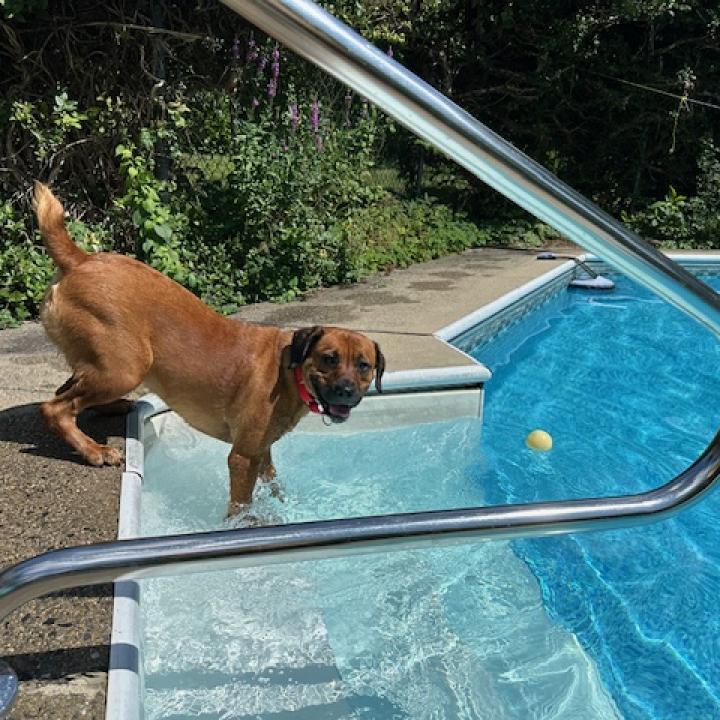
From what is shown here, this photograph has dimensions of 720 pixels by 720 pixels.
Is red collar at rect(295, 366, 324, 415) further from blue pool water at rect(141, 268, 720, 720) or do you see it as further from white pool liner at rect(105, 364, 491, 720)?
white pool liner at rect(105, 364, 491, 720)

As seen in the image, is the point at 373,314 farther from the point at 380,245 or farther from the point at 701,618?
the point at 701,618

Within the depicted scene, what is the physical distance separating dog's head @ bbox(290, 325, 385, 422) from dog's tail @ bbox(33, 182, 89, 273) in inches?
47.5

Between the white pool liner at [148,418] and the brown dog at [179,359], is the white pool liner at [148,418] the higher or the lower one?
the lower one

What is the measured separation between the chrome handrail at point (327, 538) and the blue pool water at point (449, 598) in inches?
54.5

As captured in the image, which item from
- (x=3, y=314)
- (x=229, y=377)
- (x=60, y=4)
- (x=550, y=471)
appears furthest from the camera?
(x=60, y=4)

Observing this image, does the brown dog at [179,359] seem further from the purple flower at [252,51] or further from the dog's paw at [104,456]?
the purple flower at [252,51]

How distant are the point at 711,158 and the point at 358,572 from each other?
38.0 ft

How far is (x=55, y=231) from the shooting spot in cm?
376

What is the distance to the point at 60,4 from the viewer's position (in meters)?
7.20

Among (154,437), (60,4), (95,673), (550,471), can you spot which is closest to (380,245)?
(60,4)

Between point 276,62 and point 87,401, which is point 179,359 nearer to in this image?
point 87,401

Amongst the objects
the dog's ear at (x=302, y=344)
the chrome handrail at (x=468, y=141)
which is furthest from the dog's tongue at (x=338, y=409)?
the chrome handrail at (x=468, y=141)

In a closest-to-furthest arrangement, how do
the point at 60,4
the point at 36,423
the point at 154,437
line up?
the point at 36,423
the point at 154,437
the point at 60,4

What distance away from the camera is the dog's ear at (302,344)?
364 cm
